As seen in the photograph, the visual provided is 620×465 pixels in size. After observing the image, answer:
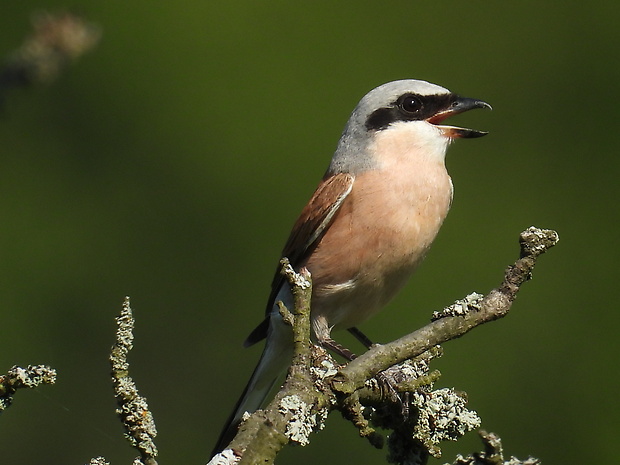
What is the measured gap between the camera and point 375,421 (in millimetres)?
2350

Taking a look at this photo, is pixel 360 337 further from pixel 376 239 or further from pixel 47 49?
pixel 47 49

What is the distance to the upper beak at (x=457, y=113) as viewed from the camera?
307 centimetres

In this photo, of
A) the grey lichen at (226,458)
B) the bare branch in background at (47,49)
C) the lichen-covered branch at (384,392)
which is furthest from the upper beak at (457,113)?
the grey lichen at (226,458)

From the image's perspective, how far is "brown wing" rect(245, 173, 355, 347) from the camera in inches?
121

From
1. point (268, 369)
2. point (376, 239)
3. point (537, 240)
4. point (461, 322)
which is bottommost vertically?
point (268, 369)

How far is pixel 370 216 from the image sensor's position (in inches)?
115

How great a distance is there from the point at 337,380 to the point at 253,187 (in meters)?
2.85

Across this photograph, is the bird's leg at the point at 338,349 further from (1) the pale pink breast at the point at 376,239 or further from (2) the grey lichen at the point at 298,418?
(2) the grey lichen at the point at 298,418

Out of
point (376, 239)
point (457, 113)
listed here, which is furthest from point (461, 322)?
point (457, 113)

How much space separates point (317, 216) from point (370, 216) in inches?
9.7

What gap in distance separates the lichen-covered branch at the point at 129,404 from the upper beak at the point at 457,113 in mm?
1683

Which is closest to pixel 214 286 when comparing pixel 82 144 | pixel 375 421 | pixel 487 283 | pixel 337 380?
pixel 82 144

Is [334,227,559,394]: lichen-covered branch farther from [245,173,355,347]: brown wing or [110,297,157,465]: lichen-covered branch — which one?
[245,173,355,347]: brown wing

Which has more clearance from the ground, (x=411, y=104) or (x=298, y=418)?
(x=411, y=104)
